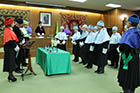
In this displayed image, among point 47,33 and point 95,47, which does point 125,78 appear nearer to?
point 95,47

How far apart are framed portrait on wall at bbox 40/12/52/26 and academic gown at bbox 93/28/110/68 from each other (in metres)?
5.68

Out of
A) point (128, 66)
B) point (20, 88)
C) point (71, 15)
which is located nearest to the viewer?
point (128, 66)

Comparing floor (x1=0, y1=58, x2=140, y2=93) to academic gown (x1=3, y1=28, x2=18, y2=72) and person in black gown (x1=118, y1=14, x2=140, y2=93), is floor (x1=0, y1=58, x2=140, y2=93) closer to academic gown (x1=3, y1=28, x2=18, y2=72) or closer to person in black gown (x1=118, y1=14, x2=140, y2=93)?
academic gown (x1=3, y1=28, x2=18, y2=72)

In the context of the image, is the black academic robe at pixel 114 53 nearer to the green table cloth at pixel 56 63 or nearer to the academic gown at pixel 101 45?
the academic gown at pixel 101 45

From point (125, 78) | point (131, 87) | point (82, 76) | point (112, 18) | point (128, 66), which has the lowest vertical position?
point (82, 76)

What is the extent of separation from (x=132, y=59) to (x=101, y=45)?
6.09 feet

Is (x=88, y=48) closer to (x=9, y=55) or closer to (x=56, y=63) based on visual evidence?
(x=56, y=63)

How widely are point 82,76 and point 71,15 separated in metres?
6.72

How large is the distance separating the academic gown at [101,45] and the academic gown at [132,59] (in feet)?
5.45

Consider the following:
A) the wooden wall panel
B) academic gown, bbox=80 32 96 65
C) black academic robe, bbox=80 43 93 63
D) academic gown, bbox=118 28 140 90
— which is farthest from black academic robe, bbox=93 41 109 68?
the wooden wall panel

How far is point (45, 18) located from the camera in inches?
356

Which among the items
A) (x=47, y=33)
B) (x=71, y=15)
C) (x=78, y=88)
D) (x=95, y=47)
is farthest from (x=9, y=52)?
(x=71, y=15)

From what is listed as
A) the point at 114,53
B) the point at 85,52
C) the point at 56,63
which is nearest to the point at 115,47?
the point at 114,53

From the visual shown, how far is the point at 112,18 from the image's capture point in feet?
32.7
